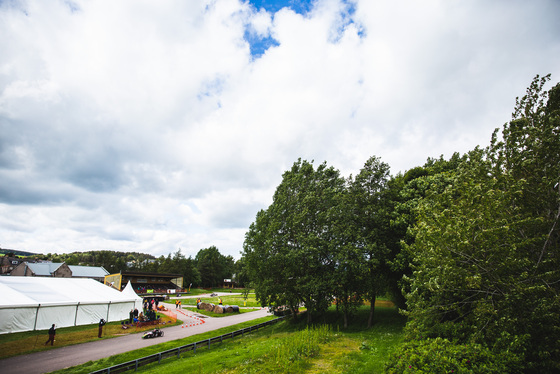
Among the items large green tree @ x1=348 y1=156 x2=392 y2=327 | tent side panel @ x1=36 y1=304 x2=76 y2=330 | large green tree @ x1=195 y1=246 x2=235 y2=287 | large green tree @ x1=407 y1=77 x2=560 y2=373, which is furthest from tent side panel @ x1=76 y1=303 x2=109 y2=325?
large green tree @ x1=195 y1=246 x2=235 y2=287

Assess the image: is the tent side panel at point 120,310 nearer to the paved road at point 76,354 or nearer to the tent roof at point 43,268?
the paved road at point 76,354

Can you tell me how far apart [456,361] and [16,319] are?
28.9 metres

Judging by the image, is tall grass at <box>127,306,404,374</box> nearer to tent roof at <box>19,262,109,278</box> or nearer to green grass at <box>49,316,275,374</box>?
green grass at <box>49,316,275,374</box>

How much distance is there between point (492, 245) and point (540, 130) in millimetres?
4117

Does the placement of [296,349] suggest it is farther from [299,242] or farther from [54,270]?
[54,270]

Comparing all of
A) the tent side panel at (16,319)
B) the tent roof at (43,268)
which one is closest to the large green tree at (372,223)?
the tent side panel at (16,319)

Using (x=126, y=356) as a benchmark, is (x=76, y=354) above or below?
above

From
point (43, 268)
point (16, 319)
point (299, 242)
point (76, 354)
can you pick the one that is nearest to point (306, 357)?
point (299, 242)

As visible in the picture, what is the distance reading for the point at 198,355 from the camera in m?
17.7

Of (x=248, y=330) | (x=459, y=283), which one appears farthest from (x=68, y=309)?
(x=459, y=283)

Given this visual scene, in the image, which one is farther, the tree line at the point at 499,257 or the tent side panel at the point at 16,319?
the tent side panel at the point at 16,319

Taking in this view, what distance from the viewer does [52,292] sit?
24359 mm

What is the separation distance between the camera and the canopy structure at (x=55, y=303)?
20.4 m

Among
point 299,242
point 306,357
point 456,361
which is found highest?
point 299,242
